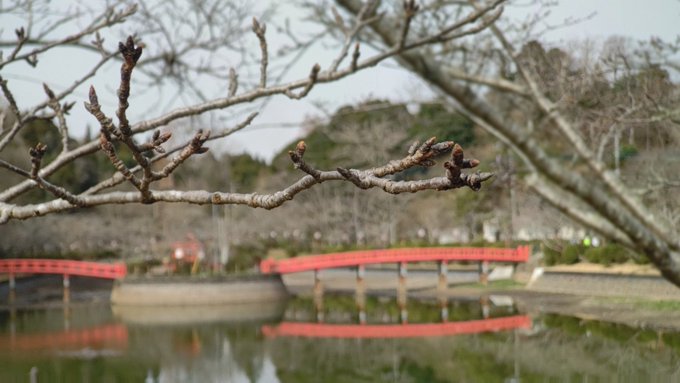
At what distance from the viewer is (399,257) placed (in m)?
27.4

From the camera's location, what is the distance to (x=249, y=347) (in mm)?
16359

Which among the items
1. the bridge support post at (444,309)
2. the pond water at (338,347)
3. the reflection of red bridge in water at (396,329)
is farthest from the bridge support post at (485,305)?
the bridge support post at (444,309)

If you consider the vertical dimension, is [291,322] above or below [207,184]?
below

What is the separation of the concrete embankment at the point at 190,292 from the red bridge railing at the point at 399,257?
2052 mm

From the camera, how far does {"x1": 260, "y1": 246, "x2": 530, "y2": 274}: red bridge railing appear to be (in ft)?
88.9

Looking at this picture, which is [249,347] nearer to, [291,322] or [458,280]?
[291,322]

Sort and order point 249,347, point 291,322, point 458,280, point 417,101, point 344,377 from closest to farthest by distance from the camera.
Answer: point 417,101
point 344,377
point 249,347
point 291,322
point 458,280

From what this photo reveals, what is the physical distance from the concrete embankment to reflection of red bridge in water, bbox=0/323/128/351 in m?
4.76

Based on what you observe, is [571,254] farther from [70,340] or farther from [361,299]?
[70,340]

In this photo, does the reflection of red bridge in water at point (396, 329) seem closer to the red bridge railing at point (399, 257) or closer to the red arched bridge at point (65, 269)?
the red bridge railing at point (399, 257)

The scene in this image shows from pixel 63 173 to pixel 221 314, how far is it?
17.2 m

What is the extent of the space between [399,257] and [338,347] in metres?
11.8

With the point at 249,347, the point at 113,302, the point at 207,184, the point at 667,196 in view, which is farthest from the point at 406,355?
the point at 207,184

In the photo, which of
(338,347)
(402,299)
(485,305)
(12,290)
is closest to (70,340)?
(338,347)
